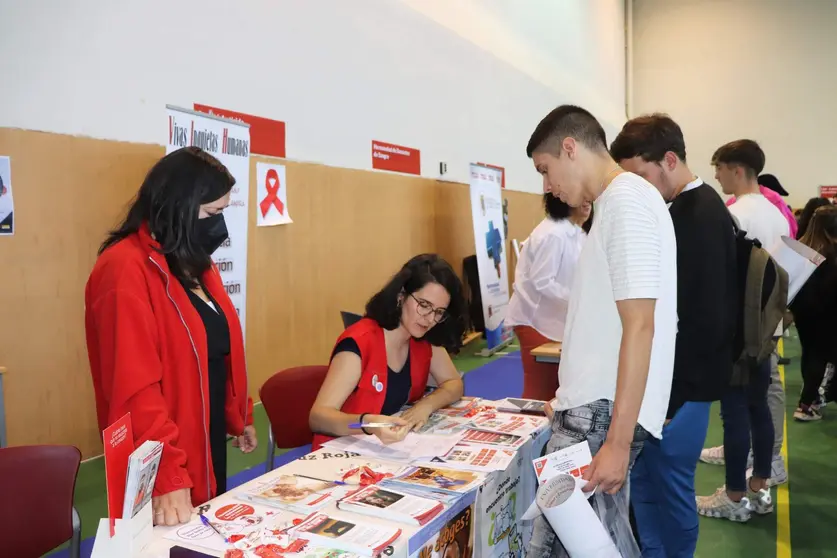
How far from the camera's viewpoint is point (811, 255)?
2635 mm

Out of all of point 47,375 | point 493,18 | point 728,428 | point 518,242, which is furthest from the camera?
point 518,242

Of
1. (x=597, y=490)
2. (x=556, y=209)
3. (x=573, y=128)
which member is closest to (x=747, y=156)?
(x=556, y=209)

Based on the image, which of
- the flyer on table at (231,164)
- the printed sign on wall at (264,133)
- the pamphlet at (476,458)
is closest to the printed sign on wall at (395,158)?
the printed sign on wall at (264,133)

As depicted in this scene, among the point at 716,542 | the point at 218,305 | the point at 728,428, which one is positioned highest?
the point at 218,305

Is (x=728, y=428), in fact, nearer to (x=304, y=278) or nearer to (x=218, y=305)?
(x=218, y=305)

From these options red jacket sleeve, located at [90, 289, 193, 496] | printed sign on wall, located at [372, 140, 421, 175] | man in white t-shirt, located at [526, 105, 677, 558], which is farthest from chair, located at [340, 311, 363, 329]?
printed sign on wall, located at [372, 140, 421, 175]

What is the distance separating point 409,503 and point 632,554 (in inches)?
22.2

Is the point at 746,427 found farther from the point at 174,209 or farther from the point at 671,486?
the point at 174,209

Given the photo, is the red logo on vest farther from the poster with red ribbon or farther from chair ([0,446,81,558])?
chair ([0,446,81,558])

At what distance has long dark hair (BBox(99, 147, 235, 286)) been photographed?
1600mm

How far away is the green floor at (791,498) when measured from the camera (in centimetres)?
260

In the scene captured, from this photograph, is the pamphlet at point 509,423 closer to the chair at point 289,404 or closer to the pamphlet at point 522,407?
the pamphlet at point 522,407

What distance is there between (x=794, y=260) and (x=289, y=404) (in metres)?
2.15

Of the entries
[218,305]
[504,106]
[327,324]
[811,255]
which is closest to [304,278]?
[327,324]
